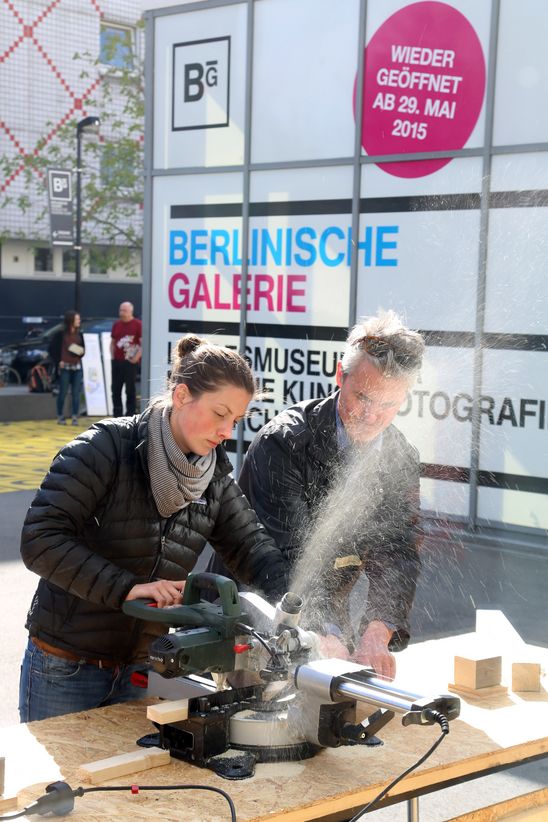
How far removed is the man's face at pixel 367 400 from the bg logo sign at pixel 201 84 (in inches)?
324

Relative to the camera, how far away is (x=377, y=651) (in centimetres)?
337

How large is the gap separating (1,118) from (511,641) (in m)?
31.7

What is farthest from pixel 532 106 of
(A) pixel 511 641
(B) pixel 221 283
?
(A) pixel 511 641

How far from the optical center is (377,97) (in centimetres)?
1025

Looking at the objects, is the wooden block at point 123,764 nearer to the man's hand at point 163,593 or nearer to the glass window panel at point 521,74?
the man's hand at point 163,593

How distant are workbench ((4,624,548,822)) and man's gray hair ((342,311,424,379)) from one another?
1.04 m

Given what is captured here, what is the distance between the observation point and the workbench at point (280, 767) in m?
2.51

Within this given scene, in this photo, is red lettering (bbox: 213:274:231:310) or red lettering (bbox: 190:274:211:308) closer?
red lettering (bbox: 213:274:231:310)

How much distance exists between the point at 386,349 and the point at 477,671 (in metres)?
1.01

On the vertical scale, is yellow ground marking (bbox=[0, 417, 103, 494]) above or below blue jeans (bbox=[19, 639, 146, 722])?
below

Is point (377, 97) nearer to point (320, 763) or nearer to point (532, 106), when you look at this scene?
point (532, 106)

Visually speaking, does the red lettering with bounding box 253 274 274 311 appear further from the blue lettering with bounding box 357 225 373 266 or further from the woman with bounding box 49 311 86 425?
Result: the woman with bounding box 49 311 86 425

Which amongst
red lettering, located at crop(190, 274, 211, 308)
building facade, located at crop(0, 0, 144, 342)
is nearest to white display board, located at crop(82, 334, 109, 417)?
red lettering, located at crop(190, 274, 211, 308)

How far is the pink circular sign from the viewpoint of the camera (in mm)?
9672
